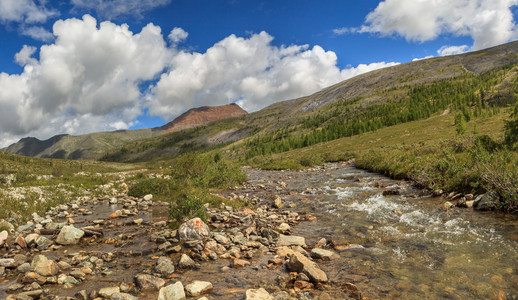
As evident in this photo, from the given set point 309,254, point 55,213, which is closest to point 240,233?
point 309,254

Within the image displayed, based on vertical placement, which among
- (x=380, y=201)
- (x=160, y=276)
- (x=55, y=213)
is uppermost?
(x=55, y=213)

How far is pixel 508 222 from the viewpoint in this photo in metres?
10.0

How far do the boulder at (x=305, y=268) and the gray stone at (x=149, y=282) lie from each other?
371 cm

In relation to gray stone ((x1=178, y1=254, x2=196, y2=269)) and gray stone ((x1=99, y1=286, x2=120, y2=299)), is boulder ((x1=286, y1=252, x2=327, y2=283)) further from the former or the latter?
gray stone ((x1=99, y1=286, x2=120, y2=299))

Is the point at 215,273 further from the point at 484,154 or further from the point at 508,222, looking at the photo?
the point at 484,154

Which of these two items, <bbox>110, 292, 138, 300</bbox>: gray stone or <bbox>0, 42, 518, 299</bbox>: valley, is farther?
<bbox>0, 42, 518, 299</bbox>: valley

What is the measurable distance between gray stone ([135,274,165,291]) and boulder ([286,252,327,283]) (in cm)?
371

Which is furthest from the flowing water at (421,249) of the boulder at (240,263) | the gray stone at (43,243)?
the gray stone at (43,243)

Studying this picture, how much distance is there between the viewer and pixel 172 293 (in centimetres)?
589

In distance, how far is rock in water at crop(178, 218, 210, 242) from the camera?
1010 centimetres

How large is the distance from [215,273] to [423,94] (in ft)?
642

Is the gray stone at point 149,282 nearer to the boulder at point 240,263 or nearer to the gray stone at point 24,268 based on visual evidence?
the boulder at point 240,263

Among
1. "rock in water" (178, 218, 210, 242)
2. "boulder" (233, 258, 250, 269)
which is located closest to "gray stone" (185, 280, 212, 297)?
"boulder" (233, 258, 250, 269)

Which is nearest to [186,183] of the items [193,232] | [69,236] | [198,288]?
[69,236]
